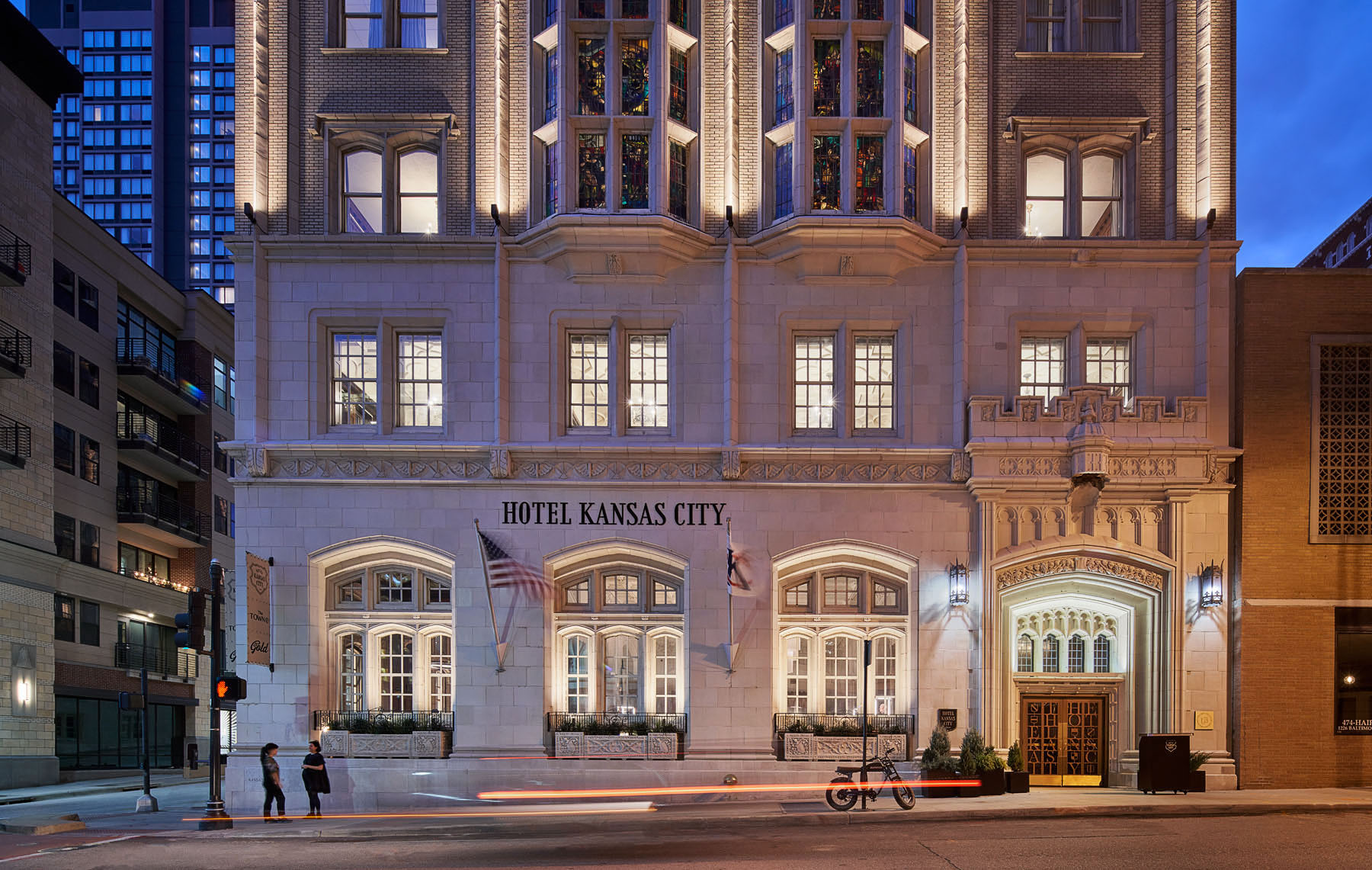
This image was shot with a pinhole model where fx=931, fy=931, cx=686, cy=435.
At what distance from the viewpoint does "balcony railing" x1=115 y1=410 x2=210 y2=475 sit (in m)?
38.6

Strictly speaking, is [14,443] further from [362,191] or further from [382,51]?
[382,51]

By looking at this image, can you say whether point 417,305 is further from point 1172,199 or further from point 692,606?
point 1172,199

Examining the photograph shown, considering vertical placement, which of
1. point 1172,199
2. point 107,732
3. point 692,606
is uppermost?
point 1172,199

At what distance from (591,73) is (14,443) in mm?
22996

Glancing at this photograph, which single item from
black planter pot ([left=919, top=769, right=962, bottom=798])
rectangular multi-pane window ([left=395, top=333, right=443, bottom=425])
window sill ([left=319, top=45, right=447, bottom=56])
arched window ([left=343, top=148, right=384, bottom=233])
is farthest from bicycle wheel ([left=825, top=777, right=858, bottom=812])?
window sill ([left=319, top=45, right=447, bottom=56])

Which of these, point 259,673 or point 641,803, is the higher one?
point 259,673

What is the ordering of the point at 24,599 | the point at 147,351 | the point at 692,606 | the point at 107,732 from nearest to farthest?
the point at 692,606 → the point at 24,599 → the point at 107,732 → the point at 147,351

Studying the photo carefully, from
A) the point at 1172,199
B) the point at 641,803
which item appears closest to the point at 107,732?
the point at 641,803

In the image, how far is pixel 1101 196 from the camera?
21.6 m

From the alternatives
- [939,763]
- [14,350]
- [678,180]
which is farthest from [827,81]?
[14,350]

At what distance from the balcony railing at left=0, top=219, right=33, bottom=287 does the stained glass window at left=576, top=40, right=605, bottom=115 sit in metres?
19.8

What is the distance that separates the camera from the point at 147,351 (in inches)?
1607

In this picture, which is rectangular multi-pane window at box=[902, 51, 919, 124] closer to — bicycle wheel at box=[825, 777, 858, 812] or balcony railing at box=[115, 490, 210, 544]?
bicycle wheel at box=[825, 777, 858, 812]

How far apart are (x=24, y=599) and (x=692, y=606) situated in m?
23.6
